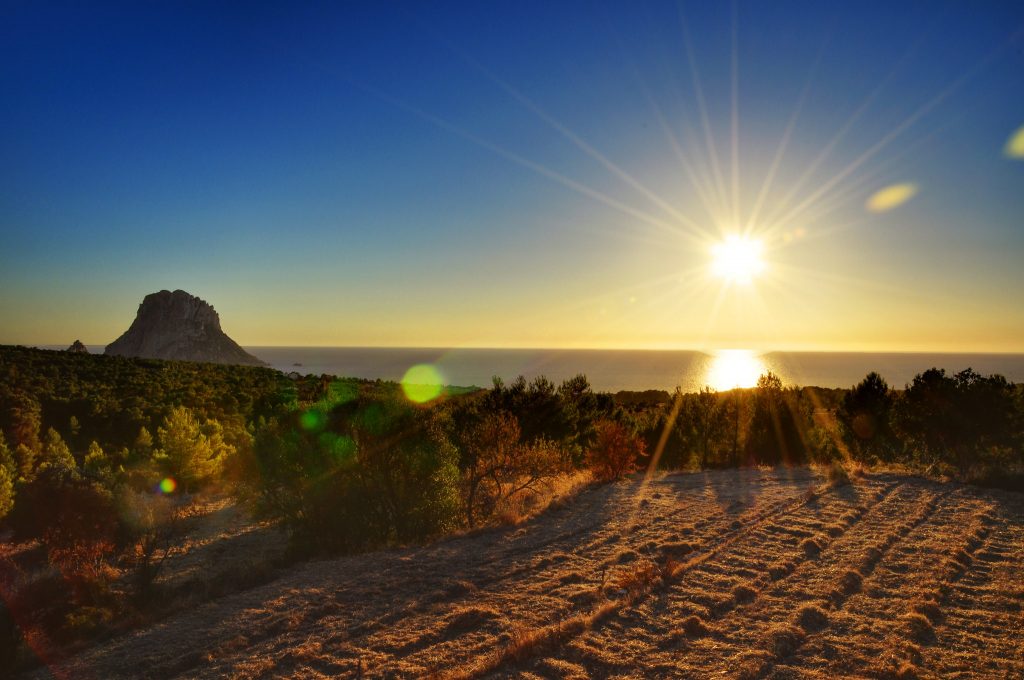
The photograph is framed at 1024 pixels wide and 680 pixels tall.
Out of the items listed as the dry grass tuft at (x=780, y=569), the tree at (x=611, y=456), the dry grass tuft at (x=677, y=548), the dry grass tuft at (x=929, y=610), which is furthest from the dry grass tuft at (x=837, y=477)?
the dry grass tuft at (x=929, y=610)

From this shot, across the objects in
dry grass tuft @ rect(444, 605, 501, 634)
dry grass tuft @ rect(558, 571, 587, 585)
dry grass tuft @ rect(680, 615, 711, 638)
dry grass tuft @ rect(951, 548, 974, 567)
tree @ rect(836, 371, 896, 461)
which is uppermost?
tree @ rect(836, 371, 896, 461)

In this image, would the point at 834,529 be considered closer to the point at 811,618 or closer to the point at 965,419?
the point at 811,618

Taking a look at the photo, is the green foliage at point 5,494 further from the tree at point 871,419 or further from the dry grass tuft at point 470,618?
the tree at point 871,419

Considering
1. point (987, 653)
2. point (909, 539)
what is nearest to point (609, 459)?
point (909, 539)

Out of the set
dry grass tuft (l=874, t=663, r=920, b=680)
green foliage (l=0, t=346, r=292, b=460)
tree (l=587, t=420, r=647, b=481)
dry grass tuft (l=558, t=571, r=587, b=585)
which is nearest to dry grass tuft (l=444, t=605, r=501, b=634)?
dry grass tuft (l=558, t=571, r=587, b=585)

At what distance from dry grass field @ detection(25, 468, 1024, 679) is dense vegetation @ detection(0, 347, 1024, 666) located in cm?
255

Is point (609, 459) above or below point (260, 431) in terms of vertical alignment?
below

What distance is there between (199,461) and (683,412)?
28604 mm

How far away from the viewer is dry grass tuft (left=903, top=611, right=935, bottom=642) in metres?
9.40

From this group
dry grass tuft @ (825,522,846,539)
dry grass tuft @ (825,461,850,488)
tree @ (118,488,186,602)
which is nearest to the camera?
tree @ (118,488,186,602)

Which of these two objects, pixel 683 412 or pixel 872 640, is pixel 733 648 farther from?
pixel 683 412

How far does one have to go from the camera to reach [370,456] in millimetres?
17703

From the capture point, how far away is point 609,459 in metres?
24.8

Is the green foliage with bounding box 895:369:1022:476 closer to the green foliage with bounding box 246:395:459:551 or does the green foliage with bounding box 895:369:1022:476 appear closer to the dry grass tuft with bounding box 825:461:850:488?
the dry grass tuft with bounding box 825:461:850:488
